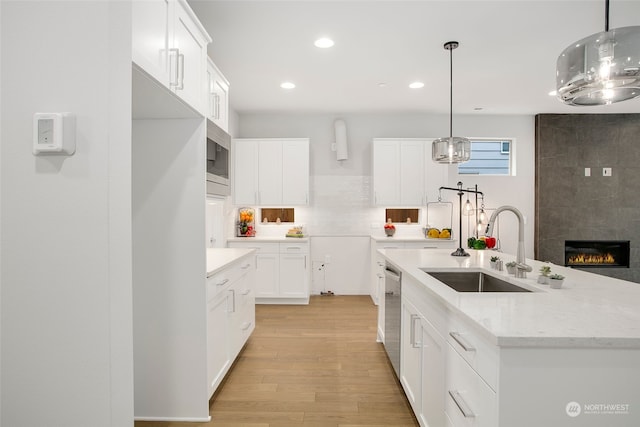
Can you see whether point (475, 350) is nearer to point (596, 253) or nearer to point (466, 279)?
point (466, 279)

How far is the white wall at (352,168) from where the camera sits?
575cm

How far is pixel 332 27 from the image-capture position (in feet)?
9.72

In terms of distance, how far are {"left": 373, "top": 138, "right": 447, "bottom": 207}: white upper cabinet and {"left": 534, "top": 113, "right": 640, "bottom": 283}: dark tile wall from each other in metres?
1.77

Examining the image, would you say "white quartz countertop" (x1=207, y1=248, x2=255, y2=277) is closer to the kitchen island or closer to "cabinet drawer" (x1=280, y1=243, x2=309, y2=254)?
the kitchen island

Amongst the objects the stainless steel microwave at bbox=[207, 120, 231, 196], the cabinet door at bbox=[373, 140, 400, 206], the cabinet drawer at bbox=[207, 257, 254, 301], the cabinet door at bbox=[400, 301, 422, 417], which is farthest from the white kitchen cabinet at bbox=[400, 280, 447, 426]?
the cabinet door at bbox=[373, 140, 400, 206]

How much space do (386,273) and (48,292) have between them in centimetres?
225

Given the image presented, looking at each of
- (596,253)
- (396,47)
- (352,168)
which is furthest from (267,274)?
(596,253)

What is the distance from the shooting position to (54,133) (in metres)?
1.24

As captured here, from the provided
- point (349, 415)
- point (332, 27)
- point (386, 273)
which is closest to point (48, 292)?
point (349, 415)

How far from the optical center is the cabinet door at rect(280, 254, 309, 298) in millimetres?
5043

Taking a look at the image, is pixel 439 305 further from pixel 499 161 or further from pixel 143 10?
pixel 499 161

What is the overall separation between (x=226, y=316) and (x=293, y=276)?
2.34 m

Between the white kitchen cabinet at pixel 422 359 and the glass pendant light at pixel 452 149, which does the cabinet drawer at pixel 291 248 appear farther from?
the white kitchen cabinet at pixel 422 359

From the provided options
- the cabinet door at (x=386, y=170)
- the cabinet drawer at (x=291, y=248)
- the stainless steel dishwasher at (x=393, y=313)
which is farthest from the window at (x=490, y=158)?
the stainless steel dishwasher at (x=393, y=313)
